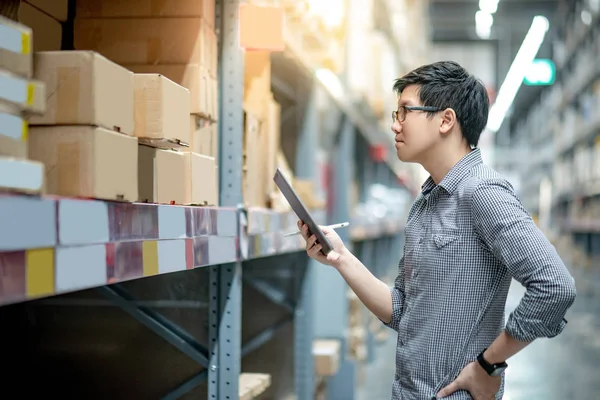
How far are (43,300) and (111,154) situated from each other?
5.32 feet

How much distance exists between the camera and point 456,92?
82.9 inches

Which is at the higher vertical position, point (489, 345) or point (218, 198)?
point (218, 198)

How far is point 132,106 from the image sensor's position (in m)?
1.75

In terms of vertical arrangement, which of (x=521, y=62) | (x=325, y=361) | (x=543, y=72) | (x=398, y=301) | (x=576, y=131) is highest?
(x=543, y=72)

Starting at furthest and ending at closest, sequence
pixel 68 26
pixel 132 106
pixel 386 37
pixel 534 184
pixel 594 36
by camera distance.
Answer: pixel 534 184 → pixel 594 36 → pixel 386 37 → pixel 68 26 → pixel 132 106

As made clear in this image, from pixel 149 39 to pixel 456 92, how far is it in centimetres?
92

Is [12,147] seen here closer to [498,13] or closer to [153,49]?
[153,49]

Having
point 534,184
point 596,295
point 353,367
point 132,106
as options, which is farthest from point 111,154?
point 534,184

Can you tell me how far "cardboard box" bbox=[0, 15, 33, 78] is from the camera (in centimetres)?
128

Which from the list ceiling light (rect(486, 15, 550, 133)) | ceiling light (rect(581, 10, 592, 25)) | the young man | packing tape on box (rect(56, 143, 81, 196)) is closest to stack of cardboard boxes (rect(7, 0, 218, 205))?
packing tape on box (rect(56, 143, 81, 196))

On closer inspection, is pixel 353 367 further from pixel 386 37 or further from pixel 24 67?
pixel 24 67

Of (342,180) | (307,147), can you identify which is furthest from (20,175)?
(342,180)

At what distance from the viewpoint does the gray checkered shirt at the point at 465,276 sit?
1842mm

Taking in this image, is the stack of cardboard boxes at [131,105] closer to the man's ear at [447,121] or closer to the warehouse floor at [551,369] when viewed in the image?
the man's ear at [447,121]
